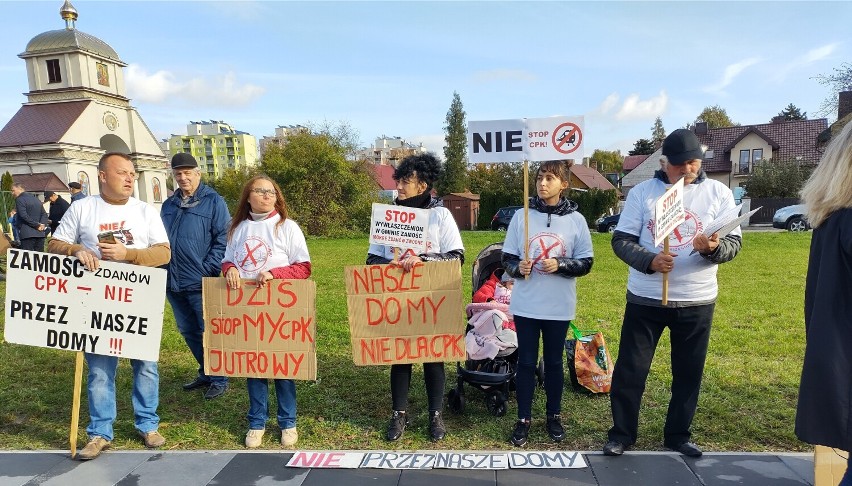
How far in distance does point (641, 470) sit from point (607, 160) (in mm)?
94924

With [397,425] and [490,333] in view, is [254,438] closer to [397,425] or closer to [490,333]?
[397,425]

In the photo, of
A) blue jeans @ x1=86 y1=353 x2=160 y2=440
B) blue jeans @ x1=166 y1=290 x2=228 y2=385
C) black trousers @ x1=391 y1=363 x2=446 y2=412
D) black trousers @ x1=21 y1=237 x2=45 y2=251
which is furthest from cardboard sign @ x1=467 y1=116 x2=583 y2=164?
black trousers @ x1=21 y1=237 x2=45 y2=251

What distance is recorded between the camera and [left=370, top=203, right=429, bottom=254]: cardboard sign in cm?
379

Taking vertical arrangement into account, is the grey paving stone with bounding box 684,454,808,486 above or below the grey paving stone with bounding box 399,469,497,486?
below

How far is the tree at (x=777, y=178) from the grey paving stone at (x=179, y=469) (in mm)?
39088

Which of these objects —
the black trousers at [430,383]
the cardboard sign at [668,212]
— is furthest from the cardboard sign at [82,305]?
the cardboard sign at [668,212]

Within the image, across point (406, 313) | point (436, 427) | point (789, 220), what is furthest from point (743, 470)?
point (789, 220)

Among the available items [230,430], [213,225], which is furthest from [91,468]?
[213,225]

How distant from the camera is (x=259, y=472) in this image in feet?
11.5

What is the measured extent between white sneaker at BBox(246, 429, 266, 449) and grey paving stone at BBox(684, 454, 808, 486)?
9.94 feet

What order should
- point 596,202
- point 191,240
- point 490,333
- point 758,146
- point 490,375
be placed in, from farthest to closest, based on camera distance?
point 758,146 < point 596,202 < point 191,240 < point 490,333 < point 490,375

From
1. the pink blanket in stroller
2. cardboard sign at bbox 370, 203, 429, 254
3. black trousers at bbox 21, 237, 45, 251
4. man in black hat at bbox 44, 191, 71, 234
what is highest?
man in black hat at bbox 44, 191, 71, 234

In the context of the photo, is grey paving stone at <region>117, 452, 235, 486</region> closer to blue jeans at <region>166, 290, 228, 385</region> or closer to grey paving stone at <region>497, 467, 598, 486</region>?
blue jeans at <region>166, 290, 228, 385</region>

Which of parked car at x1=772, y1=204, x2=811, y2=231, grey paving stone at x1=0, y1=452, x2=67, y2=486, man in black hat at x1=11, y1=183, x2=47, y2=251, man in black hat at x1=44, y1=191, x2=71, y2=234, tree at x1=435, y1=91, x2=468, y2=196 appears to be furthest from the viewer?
tree at x1=435, y1=91, x2=468, y2=196
